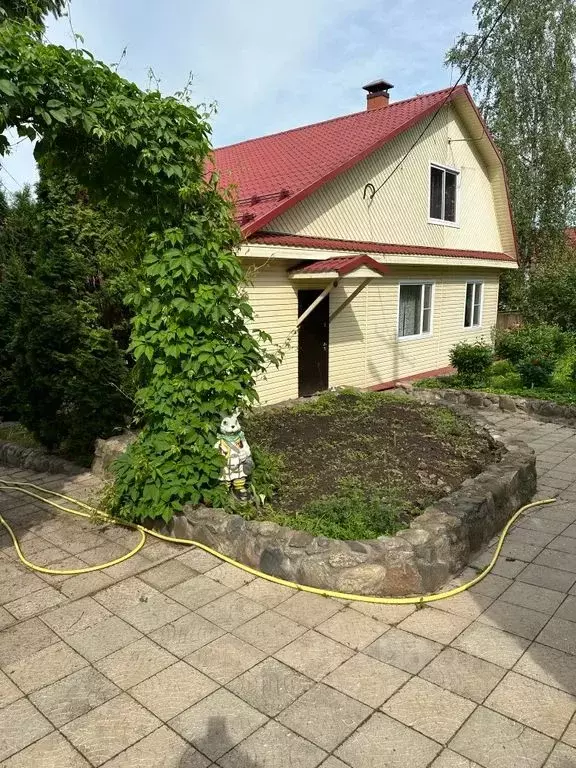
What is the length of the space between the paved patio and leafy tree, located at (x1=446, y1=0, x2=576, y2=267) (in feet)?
56.6

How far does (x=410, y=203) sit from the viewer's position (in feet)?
37.8

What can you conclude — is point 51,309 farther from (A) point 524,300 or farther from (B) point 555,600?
(A) point 524,300

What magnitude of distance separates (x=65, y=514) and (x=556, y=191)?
62.0 ft

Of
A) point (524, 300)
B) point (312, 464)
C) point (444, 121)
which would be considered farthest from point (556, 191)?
point (312, 464)

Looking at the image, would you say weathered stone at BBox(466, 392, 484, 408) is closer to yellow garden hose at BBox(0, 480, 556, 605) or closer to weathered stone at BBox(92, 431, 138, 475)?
yellow garden hose at BBox(0, 480, 556, 605)

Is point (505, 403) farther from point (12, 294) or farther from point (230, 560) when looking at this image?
point (12, 294)

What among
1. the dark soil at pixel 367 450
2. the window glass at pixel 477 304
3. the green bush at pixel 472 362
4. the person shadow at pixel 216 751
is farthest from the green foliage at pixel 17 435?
the window glass at pixel 477 304

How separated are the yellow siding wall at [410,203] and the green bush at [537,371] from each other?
3676 millimetres

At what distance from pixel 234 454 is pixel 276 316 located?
14.9ft

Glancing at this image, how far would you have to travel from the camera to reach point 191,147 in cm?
409

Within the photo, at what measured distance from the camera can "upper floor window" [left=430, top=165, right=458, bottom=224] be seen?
12.5 m

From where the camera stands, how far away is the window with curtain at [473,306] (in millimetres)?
14508

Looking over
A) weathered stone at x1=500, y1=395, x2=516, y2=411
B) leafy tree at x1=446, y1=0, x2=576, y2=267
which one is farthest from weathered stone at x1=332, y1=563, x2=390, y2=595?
leafy tree at x1=446, y1=0, x2=576, y2=267

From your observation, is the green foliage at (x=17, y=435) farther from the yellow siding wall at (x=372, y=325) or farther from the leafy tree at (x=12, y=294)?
the yellow siding wall at (x=372, y=325)
